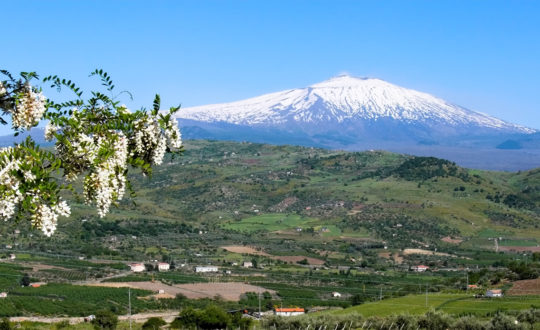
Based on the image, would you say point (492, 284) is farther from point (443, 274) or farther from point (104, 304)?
point (104, 304)

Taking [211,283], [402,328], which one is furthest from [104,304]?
[402,328]

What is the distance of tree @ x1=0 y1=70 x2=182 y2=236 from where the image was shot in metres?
6.00

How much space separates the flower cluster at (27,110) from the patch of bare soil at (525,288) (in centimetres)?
4619

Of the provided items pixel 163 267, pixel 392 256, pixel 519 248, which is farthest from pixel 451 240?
pixel 163 267

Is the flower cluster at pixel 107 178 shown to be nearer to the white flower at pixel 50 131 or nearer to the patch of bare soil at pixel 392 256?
the white flower at pixel 50 131

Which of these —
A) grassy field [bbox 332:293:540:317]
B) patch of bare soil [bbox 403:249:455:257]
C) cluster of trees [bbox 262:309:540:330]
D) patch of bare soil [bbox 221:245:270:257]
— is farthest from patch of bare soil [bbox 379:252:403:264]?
cluster of trees [bbox 262:309:540:330]

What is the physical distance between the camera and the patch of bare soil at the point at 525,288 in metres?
49.1

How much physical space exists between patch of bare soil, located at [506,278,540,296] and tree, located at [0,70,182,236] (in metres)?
45.4

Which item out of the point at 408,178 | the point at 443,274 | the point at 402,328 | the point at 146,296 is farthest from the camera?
the point at 408,178

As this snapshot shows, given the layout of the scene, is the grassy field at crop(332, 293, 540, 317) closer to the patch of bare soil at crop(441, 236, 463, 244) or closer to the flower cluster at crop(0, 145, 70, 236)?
the flower cluster at crop(0, 145, 70, 236)

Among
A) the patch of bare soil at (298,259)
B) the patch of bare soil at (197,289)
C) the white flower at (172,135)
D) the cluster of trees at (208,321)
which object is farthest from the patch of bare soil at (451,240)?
the white flower at (172,135)

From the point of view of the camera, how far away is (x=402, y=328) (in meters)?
35.9

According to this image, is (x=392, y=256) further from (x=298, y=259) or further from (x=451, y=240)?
(x=451, y=240)

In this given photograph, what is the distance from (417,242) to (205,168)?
77013mm
